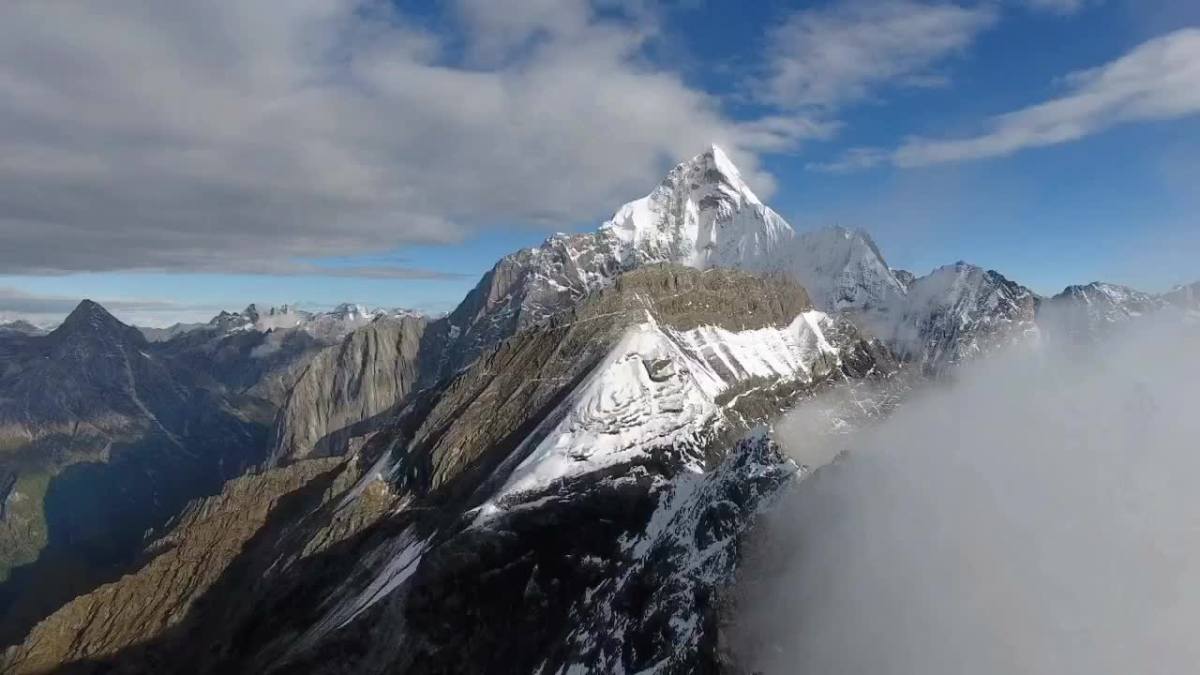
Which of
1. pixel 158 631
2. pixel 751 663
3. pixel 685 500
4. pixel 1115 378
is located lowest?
pixel 158 631

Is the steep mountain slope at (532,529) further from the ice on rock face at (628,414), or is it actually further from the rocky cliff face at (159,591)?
the rocky cliff face at (159,591)

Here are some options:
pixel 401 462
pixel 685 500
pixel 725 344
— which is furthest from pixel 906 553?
pixel 725 344

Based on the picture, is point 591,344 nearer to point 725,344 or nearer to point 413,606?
point 725,344

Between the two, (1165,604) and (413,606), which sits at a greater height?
(1165,604)

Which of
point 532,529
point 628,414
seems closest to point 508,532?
point 532,529

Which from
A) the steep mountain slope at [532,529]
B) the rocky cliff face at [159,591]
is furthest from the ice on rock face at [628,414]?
the rocky cliff face at [159,591]

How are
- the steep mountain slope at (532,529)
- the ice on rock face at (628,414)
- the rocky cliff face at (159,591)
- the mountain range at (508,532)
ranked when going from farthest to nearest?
the rocky cliff face at (159,591) < the ice on rock face at (628,414) < the mountain range at (508,532) < the steep mountain slope at (532,529)

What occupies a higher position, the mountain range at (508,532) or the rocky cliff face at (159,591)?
the mountain range at (508,532)

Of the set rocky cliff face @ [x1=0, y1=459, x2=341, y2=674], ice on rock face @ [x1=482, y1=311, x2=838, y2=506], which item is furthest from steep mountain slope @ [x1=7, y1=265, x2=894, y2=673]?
rocky cliff face @ [x1=0, y1=459, x2=341, y2=674]

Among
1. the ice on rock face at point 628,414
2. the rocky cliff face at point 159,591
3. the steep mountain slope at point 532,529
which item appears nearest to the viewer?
the steep mountain slope at point 532,529
